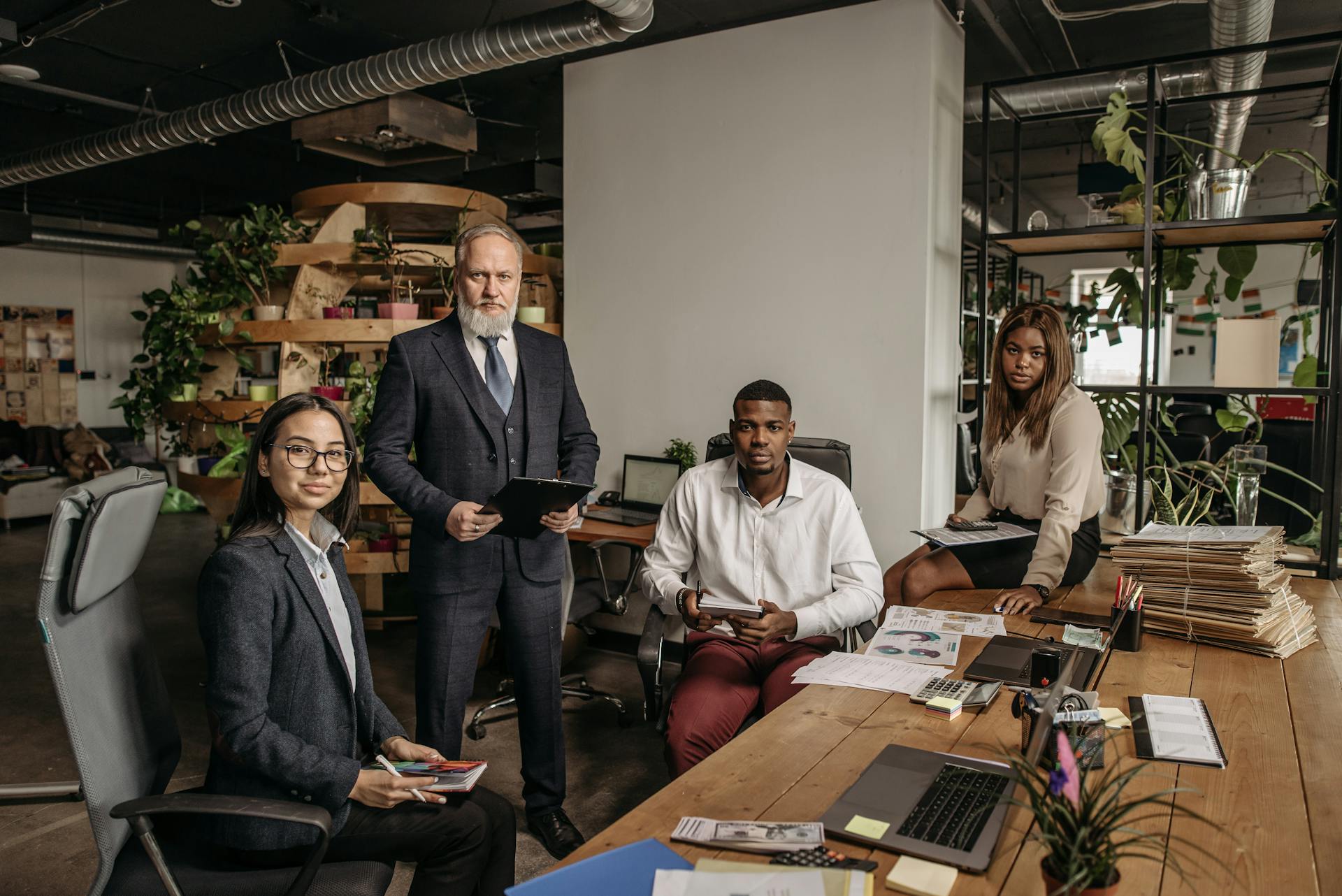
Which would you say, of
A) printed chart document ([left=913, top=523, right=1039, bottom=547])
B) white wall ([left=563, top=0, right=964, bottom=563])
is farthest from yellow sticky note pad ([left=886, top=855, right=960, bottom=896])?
white wall ([left=563, top=0, right=964, bottom=563])

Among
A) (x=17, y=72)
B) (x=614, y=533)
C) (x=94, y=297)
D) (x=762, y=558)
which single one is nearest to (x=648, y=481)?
(x=614, y=533)

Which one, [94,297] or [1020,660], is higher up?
[94,297]

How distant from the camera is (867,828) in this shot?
4.35ft

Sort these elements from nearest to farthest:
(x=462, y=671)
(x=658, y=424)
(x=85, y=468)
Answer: (x=462, y=671) < (x=658, y=424) < (x=85, y=468)

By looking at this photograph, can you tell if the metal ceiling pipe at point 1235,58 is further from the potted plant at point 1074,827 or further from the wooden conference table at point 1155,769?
the potted plant at point 1074,827

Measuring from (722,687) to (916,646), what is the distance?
55cm

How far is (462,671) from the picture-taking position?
262cm

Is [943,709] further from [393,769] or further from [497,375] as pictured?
[497,375]

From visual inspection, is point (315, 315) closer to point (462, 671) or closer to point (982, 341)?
point (462, 671)

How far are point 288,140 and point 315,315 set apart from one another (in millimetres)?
3566

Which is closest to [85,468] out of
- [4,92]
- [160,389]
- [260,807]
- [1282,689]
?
[4,92]

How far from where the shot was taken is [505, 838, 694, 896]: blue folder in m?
1.20

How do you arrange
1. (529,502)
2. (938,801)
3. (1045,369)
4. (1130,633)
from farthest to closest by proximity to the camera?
1. (1045,369)
2. (529,502)
3. (1130,633)
4. (938,801)

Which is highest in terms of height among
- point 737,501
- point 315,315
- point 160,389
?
point 315,315
